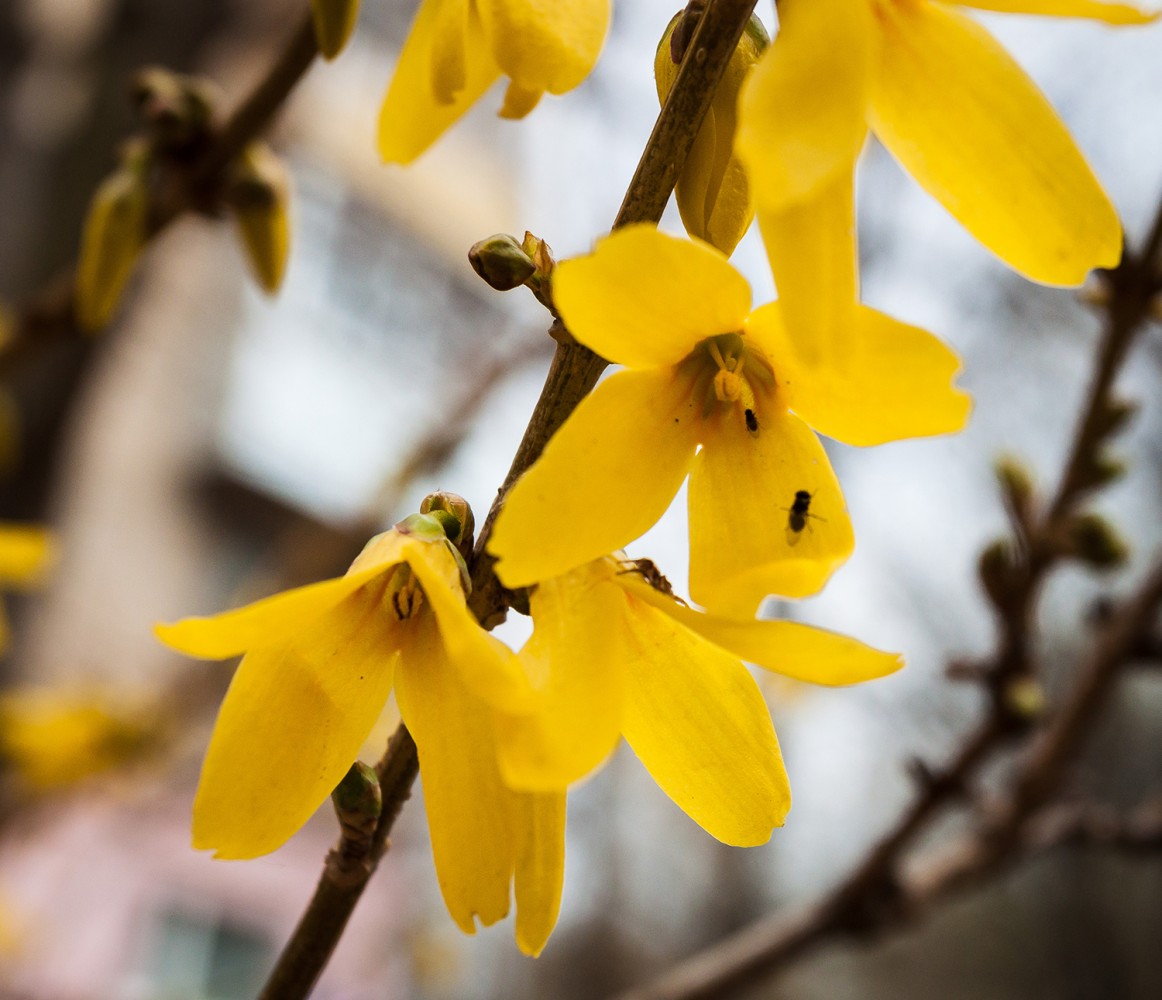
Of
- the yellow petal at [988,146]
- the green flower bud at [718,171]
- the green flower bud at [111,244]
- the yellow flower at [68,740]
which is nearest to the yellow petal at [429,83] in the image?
the green flower bud at [718,171]

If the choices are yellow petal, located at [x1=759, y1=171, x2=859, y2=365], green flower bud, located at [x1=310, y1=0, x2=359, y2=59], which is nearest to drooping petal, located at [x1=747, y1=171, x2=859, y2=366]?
yellow petal, located at [x1=759, y1=171, x2=859, y2=365]

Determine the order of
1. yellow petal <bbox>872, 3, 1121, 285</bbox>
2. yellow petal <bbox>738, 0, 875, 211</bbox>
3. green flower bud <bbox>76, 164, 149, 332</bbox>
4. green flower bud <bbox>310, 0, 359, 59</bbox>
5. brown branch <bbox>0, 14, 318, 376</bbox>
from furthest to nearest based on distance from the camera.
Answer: green flower bud <bbox>76, 164, 149, 332</bbox>
brown branch <bbox>0, 14, 318, 376</bbox>
green flower bud <bbox>310, 0, 359, 59</bbox>
yellow petal <bbox>872, 3, 1121, 285</bbox>
yellow petal <bbox>738, 0, 875, 211</bbox>

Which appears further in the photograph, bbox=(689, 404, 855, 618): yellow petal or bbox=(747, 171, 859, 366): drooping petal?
bbox=(689, 404, 855, 618): yellow petal

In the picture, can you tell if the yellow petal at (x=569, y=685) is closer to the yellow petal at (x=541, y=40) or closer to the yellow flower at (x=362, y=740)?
the yellow flower at (x=362, y=740)

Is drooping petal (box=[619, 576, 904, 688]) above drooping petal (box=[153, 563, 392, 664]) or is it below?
above

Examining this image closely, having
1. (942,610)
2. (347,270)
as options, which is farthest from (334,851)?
(347,270)

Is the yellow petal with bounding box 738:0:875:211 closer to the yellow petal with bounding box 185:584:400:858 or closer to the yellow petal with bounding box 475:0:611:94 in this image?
the yellow petal with bounding box 475:0:611:94

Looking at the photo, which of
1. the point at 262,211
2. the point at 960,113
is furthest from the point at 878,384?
the point at 262,211
